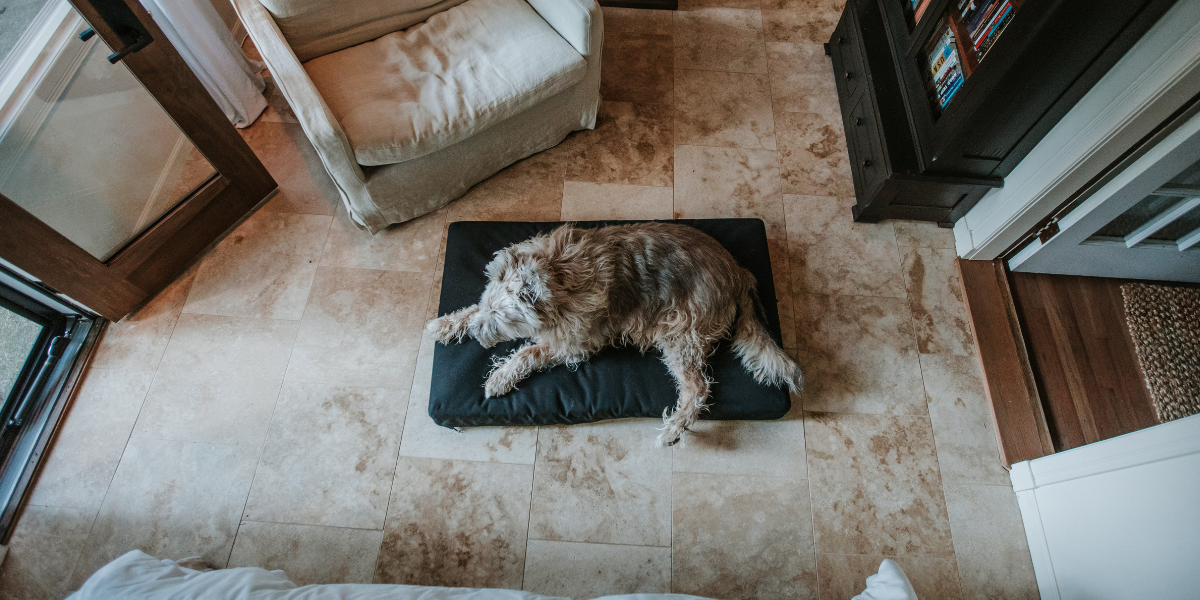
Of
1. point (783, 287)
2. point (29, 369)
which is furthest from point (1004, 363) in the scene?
point (29, 369)

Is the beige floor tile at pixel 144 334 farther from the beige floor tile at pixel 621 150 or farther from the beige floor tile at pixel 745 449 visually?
the beige floor tile at pixel 745 449

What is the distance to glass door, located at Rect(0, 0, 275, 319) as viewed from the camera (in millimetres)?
1817

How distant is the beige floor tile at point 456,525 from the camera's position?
194 centimetres

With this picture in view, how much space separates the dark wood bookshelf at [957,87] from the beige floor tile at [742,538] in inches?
57.1

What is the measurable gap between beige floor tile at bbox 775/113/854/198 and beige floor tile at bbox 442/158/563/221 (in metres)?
1.22

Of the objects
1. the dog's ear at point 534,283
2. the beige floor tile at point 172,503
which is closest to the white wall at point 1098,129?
the dog's ear at point 534,283

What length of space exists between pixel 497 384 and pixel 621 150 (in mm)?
1460

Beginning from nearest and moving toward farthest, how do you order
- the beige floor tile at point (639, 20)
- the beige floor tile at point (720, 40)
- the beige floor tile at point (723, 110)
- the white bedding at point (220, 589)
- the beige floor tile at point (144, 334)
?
the white bedding at point (220, 589) < the beige floor tile at point (144, 334) < the beige floor tile at point (723, 110) < the beige floor tile at point (720, 40) < the beige floor tile at point (639, 20)

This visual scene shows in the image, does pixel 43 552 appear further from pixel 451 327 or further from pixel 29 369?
pixel 451 327

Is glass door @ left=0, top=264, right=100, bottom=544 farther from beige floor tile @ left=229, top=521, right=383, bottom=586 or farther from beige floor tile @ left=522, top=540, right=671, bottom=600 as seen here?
beige floor tile @ left=522, top=540, right=671, bottom=600

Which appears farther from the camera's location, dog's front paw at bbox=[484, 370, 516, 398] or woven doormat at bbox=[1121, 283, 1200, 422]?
woven doormat at bbox=[1121, 283, 1200, 422]

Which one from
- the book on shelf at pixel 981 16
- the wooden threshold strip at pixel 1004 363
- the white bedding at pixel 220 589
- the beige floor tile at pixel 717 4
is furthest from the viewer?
the beige floor tile at pixel 717 4

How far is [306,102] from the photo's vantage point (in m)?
1.97

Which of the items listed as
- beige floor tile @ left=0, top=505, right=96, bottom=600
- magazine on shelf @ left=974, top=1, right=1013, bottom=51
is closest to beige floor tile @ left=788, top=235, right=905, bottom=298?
magazine on shelf @ left=974, top=1, right=1013, bottom=51
